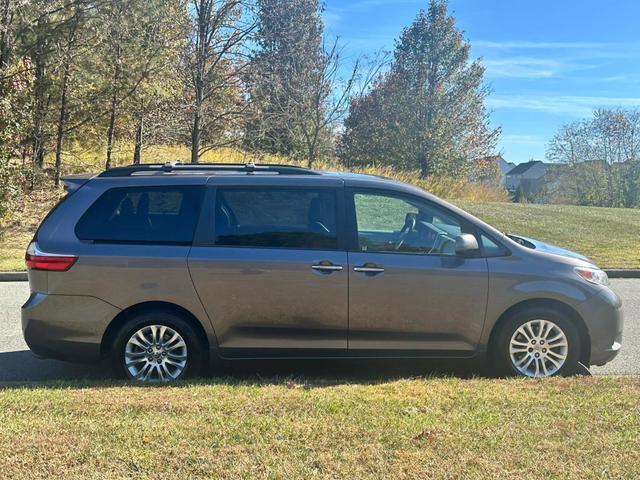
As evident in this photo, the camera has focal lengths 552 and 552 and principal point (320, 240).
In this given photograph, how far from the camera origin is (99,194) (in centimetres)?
475

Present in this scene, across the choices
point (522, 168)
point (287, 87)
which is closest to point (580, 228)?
point (287, 87)

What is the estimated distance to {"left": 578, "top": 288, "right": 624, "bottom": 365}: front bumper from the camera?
4.80 m

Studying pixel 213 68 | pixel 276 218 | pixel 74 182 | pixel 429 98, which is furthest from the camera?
pixel 429 98

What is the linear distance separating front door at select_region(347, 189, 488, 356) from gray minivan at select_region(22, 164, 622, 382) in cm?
1

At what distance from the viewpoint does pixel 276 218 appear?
4.73 metres

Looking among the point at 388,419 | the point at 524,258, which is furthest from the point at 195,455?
the point at 524,258

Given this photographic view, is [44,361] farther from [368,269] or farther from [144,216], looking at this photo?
[368,269]

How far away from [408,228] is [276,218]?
3.90ft

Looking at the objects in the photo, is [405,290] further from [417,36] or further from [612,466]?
[417,36]

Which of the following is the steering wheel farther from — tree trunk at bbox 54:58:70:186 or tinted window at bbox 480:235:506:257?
tree trunk at bbox 54:58:70:186

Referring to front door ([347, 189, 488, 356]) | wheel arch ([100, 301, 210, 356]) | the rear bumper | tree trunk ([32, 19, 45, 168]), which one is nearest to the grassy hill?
front door ([347, 189, 488, 356])

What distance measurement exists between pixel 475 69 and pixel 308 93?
15706 millimetres

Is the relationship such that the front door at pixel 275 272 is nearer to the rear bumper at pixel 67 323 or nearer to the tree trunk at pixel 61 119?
the rear bumper at pixel 67 323

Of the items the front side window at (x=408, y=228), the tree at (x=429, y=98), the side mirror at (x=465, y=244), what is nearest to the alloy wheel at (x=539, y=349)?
the side mirror at (x=465, y=244)
